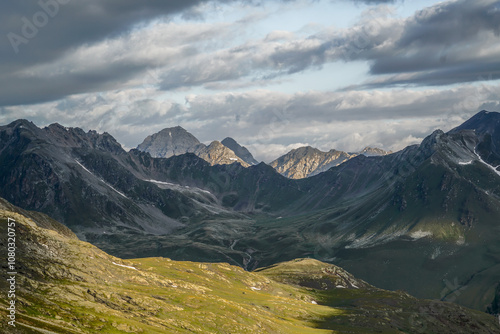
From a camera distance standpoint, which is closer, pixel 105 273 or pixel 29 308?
pixel 29 308

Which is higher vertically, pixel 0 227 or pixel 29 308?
pixel 0 227

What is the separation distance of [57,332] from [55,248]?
271ft

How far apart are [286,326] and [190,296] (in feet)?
129

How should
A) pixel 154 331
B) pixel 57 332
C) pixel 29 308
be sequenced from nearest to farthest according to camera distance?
pixel 57 332 < pixel 29 308 < pixel 154 331

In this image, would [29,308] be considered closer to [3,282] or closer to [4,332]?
[3,282]

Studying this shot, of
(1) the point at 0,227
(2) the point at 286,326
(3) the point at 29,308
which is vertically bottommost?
(2) the point at 286,326

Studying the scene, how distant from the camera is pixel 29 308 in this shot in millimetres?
122625

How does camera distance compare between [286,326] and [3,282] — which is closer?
[3,282]

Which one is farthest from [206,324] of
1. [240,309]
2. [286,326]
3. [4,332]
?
[4,332]

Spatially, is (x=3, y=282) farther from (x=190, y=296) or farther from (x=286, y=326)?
(x=286, y=326)

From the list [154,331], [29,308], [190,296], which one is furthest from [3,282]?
[190,296]

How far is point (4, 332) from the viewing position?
96062mm

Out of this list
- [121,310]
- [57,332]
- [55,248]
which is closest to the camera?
[57,332]

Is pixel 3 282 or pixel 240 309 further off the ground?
pixel 3 282
